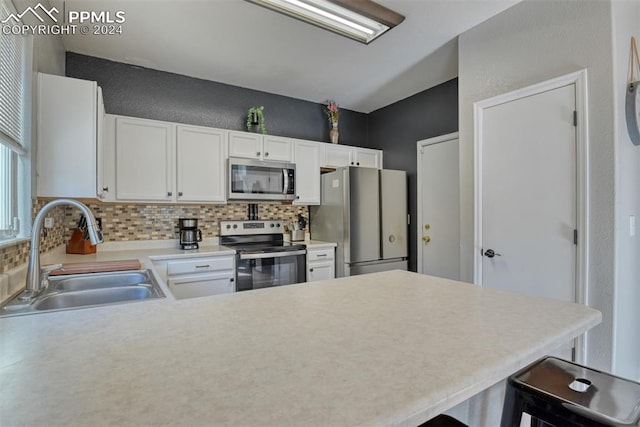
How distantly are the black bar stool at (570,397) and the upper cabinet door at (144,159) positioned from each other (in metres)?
2.95

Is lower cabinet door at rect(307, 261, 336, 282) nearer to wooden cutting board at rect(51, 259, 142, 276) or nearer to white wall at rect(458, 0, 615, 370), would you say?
white wall at rect(458, 0, 615, 370)

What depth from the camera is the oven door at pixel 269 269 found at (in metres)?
3.01

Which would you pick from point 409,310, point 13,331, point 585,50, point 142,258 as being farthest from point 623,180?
point 142,258

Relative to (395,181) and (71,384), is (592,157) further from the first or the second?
(71,384)

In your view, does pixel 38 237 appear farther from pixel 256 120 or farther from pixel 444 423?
pixel 256 120

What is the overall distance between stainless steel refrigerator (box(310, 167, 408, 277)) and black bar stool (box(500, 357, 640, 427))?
2501mm

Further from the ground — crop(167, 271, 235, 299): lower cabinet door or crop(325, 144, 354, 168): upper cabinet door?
crop(325, 144, 354, 168): upper cabinet door

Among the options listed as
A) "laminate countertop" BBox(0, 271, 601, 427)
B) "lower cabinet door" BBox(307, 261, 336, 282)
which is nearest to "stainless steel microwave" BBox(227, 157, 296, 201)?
"lower cabinet door" BBox(307, 261, 336, 282)

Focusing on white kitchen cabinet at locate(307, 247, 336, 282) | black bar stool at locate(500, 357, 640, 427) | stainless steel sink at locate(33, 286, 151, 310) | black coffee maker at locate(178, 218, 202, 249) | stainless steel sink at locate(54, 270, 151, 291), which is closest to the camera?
black bar stool at locate(500, 357, 640, 427)

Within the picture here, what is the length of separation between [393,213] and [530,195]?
1.62 meters

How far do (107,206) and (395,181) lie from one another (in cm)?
302

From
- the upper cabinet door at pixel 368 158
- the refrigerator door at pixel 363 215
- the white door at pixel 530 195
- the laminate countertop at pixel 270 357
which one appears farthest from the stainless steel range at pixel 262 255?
the laminate countertop at pixel 270 357

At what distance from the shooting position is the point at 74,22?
2.40 meters

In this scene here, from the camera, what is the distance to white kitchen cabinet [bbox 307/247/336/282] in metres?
3.40
